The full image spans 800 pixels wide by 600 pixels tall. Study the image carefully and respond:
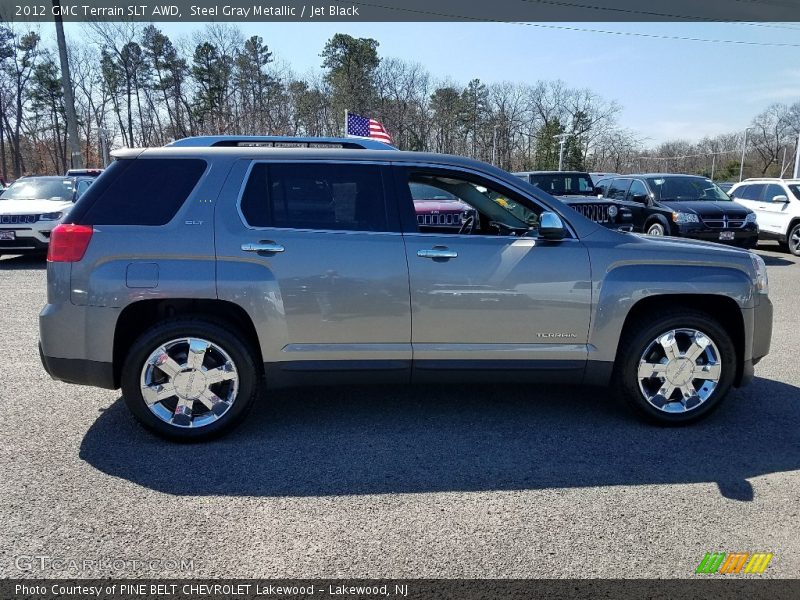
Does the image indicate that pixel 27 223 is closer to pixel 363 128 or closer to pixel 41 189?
pixel 41 189

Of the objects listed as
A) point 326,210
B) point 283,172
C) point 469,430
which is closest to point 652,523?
point 469,430

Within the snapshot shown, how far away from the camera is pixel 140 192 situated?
12.4ft

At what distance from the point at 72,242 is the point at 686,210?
469 inches

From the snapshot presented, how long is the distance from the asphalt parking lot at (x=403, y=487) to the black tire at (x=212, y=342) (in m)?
0.13

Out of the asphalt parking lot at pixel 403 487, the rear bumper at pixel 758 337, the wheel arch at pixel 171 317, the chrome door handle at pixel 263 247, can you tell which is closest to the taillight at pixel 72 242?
the wheel arch at pixel 171 317

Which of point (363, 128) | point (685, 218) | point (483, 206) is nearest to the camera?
point (483, 206)

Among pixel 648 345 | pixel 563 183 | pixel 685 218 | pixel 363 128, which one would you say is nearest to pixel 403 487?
pixel 648 345

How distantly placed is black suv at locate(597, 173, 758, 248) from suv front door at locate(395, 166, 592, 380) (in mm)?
9468

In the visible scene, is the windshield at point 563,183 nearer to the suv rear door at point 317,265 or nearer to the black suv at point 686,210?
the black suv at point 686,210

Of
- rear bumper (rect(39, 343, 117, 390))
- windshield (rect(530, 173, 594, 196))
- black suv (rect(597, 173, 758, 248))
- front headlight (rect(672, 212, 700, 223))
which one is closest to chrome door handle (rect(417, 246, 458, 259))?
rear bumper (rect(39, 343, 117, 390))

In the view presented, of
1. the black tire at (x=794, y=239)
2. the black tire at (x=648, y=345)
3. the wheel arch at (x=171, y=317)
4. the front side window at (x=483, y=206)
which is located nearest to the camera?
the wheel arch at (x=171, y=317)

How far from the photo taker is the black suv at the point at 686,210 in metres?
12.2

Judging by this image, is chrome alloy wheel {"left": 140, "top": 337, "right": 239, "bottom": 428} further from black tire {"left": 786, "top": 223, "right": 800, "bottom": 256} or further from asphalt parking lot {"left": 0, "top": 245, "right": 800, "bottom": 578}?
black tire {"left": 786, "top": 223, "right": 800, "bottom": 256}

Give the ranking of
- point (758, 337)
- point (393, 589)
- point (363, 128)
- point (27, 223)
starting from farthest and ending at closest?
point (363, 128) < point (27, 223) < point (758, 337) < point (393, 589)
